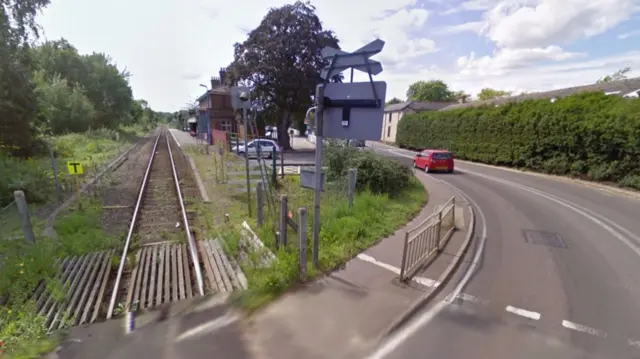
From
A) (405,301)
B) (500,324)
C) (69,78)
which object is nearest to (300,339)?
(405,301)

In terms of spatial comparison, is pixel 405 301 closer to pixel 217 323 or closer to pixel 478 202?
pixel 217 323

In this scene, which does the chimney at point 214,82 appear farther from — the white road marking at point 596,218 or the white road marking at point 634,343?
the white road marking at point 634,343

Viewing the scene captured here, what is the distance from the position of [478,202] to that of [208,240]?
949cm

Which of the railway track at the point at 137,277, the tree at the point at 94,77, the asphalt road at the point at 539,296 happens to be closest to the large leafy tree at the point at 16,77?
the railway track at the point at 137,277

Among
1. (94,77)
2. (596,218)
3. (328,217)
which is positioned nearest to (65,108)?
(94,77)

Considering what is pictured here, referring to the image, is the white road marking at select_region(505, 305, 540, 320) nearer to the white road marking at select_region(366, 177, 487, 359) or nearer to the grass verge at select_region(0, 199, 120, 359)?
the white road marking at select_region(366, 177, 487, 359)

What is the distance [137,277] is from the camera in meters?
4.80

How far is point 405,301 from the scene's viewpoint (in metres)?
4.25

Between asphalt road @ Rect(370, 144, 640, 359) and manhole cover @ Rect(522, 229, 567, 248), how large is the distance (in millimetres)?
24

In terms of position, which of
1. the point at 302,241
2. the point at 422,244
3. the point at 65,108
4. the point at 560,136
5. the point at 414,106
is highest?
the point at 414,106

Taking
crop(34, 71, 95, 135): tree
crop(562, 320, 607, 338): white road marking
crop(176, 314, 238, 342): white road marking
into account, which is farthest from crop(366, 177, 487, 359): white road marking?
crop(34, 71, 95, 135): tree

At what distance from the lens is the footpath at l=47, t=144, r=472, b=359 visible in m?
3.24

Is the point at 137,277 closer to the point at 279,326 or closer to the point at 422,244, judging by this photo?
the point at 279,326

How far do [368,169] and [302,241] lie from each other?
6368 mm
